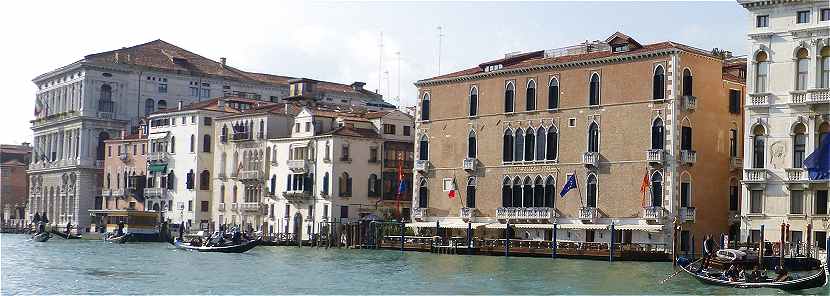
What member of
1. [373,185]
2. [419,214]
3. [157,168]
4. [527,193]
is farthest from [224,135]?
[527,193]

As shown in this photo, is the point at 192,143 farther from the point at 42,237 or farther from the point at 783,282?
the point at 783,282

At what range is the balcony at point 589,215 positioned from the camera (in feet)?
164

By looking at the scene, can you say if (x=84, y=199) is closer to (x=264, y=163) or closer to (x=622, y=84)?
(x=264, y=163)

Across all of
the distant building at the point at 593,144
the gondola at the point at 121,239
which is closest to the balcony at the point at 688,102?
the distant building at the point at 593,144

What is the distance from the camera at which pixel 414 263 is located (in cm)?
4500

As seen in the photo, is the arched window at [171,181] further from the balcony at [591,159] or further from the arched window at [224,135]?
the balcony at [591,159]

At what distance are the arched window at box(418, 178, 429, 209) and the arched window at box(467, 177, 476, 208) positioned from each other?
2874 mm

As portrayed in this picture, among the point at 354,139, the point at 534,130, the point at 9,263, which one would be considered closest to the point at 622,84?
the point at 534,130

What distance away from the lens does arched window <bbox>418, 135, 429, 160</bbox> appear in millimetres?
58500

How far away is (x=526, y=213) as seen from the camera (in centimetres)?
5244

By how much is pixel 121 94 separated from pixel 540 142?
43.0 meters

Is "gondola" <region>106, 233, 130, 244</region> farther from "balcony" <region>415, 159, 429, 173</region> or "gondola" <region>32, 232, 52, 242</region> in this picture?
"balcony" <region>415, 159, 429, 173</region>

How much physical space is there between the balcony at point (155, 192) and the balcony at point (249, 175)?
8.09 meters

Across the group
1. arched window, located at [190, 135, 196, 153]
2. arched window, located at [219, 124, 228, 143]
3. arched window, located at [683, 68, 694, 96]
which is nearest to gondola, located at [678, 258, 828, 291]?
arched window, located at [683, 68, 694, 96]
